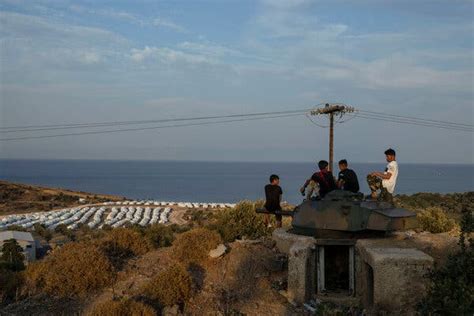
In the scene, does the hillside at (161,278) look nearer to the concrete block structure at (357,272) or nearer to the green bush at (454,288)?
A: the concrete block structure at (357,272)

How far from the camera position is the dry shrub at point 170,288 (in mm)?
9375

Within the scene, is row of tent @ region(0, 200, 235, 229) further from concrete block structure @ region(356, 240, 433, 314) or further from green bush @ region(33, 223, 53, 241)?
concrete block structure @ region(356, 240, 433, 314)

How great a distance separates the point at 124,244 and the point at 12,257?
14.0ft

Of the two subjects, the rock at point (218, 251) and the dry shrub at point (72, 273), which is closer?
the dry shrub at point (72, 273)

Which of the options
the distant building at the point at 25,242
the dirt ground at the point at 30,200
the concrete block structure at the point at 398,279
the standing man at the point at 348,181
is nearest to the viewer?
the concrete block structure at the point at 398,279

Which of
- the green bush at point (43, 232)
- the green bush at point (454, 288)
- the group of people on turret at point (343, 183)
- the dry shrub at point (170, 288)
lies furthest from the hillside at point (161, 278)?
the green bush at point (43, 232)

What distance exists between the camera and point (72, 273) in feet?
33.9

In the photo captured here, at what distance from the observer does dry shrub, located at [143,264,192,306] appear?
9375 millimetres

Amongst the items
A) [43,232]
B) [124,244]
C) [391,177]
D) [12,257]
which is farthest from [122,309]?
[43,232]

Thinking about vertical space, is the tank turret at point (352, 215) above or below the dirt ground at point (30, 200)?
above

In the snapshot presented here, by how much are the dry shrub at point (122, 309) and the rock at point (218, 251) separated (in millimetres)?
2483

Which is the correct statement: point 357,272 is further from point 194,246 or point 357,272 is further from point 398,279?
point 194,246

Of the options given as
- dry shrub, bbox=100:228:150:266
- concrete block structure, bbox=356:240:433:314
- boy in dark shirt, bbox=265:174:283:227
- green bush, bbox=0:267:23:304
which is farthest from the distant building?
concrete block structure, bbox=356:240:433:314

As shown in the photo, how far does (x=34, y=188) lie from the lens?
59.8 meters
